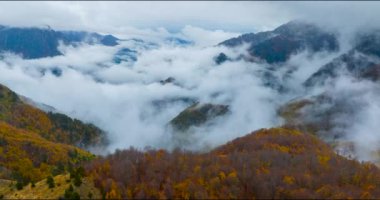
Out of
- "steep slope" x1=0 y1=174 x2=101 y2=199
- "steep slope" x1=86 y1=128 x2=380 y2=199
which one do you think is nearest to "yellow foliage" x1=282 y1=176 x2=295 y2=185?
"steep slope" x1=86 y1=128 x2=380 y2=199

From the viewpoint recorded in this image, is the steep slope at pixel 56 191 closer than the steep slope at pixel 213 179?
Yes

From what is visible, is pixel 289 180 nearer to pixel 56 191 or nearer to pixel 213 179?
pixel 213 179

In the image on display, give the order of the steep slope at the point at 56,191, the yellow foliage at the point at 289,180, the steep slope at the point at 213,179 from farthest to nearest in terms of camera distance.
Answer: the yellow foliage at the point at 289,180 → the steep slope at the point at 213,179 → the steep slope at the point at 56,191

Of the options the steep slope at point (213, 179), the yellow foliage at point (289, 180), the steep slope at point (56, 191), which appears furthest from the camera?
the yellow foliage at point (289, 180)

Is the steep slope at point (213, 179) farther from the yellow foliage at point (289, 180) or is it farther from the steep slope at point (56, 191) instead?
the steep slope at point (56, 191)

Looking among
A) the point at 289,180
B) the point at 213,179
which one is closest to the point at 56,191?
the point at 213,179

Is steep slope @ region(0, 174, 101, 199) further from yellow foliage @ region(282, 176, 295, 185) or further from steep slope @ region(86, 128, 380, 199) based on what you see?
yellow foliage @ region(282, 176, 295, 185)

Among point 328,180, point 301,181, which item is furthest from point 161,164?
point 328,180

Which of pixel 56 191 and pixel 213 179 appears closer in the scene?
pixel 56 191

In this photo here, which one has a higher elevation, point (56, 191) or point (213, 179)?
point (213, 179)

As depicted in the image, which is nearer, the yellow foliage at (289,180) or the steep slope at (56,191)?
the steep slope at (56,191)

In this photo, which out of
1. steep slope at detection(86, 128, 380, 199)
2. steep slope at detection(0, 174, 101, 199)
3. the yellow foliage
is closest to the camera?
steep slope at detection(0, 174, 101, 199)

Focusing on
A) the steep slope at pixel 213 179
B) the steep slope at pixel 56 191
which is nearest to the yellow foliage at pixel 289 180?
the steep slope at pixel 213 179
